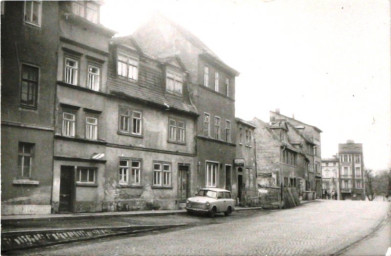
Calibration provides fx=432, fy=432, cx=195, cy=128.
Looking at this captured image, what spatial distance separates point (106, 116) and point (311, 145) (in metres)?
58.9

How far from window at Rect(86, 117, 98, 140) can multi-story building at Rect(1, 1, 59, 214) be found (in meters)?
2.65

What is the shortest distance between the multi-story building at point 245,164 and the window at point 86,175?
56.5 feet

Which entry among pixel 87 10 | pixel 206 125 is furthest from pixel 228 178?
pixel 87 10

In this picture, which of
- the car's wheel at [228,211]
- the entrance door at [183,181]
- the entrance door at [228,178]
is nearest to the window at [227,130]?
the entrance door at [228,178]

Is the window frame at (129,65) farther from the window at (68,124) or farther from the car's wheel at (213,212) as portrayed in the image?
the car's wheel at (213,212)

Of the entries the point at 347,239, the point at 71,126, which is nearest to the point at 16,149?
the point at 71,126

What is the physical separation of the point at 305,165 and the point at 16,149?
192ft

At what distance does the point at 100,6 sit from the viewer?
2416cm

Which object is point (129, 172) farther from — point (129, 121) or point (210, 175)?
point (210, 175)

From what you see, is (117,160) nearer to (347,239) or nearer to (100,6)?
(100,6)

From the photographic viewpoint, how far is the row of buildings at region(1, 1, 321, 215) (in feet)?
63.5

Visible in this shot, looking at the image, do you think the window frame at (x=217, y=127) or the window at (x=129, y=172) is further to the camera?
the window frame at (x=217, y=127)

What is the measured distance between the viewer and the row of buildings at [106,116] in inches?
762

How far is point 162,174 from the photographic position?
1136 inches
